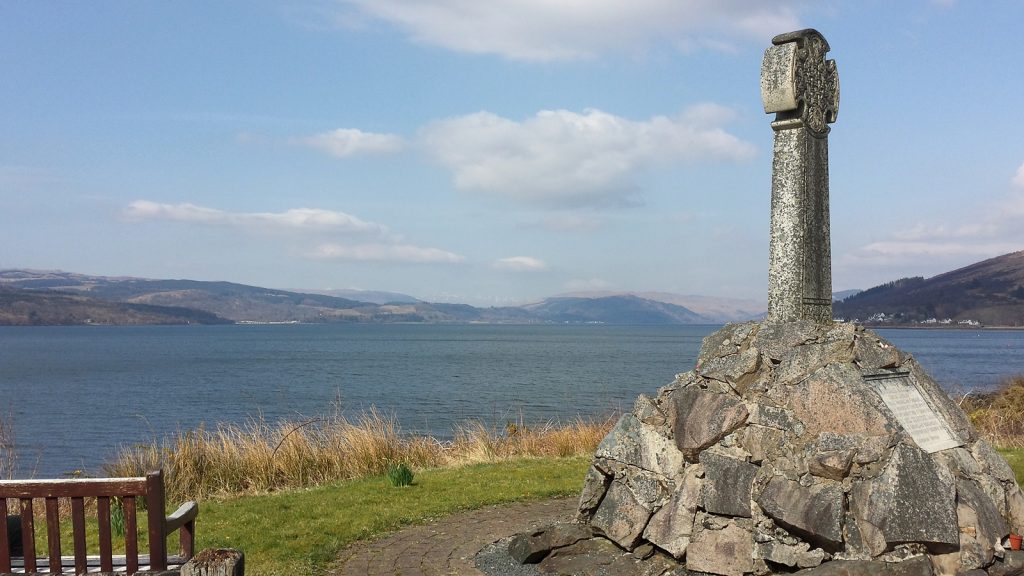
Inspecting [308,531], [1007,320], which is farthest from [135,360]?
[1007,320]

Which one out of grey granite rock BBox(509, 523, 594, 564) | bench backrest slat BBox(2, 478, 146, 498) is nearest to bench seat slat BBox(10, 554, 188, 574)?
bench backrest slat BBox(2, 478, 146, 498)

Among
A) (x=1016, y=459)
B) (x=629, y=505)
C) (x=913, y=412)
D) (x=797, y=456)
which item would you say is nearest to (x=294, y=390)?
(x=1016, y=459)

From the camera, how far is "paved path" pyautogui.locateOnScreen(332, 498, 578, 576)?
743 cm

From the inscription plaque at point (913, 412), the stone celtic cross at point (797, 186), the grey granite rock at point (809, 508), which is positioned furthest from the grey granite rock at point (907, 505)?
the stone celtic cross at point (797, 186)

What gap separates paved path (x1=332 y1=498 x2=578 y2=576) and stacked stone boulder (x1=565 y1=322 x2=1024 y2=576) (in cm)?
125

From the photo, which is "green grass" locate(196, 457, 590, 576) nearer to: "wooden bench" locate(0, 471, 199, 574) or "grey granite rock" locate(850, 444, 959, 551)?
"wooden bench" locate(0, 471, 199, 574)

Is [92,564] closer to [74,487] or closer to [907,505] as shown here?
[74,487]

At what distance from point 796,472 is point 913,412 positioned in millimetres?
1492

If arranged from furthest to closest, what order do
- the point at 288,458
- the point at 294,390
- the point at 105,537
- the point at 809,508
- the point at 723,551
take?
the point at 294,390
the point at 288,458
the point at 723,551
the point at 809,508
the point at 105,537

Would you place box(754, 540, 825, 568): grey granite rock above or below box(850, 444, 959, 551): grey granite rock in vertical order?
below

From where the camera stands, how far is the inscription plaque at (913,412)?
714 centimetres

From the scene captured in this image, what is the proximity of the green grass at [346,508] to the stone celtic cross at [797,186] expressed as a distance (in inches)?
173

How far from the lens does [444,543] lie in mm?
8320

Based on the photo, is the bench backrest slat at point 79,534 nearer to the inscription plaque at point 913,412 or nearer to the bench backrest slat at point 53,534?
the bench backrest slat at point 53,534
